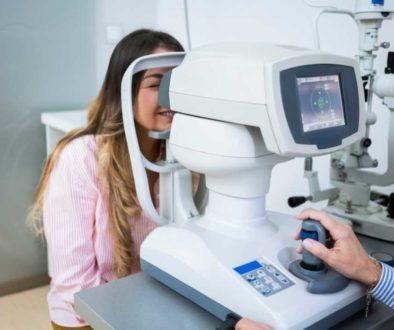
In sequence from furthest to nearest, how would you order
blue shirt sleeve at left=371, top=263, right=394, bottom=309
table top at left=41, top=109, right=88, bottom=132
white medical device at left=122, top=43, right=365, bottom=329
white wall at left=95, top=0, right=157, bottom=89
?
1. white wall at left=95, top=0, right=157, bottom=89
2. table top at left=41, top=109, right=88, bottom=132
3. blue shirt sleeve at left=371, top=263, right=394, bottom=309
4. white medical device at left=122, top=43, right=365, bottom=329

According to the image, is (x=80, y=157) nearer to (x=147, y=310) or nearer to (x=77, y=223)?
(x=77, y=223)

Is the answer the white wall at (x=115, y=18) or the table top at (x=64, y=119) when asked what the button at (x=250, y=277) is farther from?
the white wall at (x=115, y=18)

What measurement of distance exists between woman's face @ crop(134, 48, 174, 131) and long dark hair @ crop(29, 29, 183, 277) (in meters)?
0.12

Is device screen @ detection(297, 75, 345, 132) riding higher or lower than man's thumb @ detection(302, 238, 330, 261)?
higher

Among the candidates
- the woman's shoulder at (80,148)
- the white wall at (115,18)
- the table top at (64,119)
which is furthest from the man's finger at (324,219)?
the white wall at (115,18)

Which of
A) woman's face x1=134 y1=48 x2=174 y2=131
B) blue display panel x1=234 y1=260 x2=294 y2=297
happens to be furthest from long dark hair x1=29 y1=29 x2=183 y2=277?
blue display panel x1=234 y1=260 x2=294 y2=297

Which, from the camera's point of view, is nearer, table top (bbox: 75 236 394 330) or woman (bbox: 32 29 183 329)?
table top (bbox: 75 236 394 330)

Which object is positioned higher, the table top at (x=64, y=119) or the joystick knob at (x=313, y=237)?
the joystick knob at (x=313, y=237)

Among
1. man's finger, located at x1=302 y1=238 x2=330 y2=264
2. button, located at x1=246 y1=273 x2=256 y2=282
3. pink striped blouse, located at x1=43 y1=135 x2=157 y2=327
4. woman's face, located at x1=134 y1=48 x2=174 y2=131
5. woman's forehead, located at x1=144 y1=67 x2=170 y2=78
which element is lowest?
pink striped blouse, located at x1=43 y1=135 x2=157 y2=327

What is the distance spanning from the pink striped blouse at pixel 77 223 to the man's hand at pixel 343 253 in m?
0.62

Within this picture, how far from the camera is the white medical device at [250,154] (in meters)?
0.64

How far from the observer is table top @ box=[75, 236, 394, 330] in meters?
0.72

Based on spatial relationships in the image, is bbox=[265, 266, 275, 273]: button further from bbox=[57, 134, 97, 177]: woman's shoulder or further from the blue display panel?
bbox=[57, 134, 97, 177]: woman's shoulder

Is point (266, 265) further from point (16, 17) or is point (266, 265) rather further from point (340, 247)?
point (16, 17)
